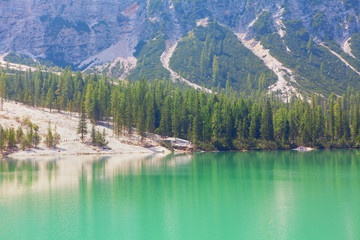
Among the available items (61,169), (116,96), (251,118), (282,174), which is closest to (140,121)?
(116,96)

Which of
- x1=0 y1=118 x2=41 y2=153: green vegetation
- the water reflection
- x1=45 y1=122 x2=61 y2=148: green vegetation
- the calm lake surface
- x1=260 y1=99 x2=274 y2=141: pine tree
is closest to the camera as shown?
the calm lake surface

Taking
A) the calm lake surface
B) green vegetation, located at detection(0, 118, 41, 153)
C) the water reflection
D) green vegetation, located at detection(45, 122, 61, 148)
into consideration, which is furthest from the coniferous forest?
the calm lake surface

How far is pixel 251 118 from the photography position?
134 meters

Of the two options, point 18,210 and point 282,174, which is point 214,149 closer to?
point 282,174

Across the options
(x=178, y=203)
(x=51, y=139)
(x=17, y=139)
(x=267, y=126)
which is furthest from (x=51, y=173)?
(x=267, y=126)

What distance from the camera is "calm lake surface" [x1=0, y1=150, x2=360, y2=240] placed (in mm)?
34406

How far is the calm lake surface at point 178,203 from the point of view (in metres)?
34.4

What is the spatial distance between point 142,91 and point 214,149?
131 feet

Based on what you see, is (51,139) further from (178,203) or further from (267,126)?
(178,203)

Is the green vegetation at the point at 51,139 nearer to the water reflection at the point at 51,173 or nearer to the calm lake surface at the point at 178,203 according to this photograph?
the water reflection at the point at 51,173

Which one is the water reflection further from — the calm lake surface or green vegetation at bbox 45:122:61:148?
green vegetation at bbox 45:122:61:148

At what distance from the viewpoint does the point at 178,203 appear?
1770 inches

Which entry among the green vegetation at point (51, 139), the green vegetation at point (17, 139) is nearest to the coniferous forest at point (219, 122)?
the green vegetation at point (51, 139)

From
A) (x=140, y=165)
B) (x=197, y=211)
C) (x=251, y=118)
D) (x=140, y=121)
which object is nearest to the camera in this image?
(x=197, y=211)
